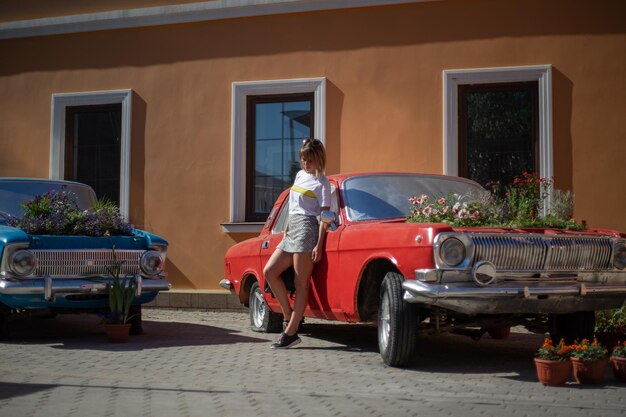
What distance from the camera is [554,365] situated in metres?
5.61

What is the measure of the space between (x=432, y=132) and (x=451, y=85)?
0.67m

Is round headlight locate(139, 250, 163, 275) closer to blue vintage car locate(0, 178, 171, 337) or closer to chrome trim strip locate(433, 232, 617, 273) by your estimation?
blue vintage car locate(0, 178, 171, 337)

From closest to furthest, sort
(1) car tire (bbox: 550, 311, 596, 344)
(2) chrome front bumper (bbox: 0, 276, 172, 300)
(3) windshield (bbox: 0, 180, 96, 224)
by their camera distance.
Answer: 1. (1) car tire (bbox: 550, 311, 596, 344)
2. (2) chrome front bumper (bbox: 0, 276, 172, 300)
3. (3) windshield (bbox: 0, 180, 96, 224)

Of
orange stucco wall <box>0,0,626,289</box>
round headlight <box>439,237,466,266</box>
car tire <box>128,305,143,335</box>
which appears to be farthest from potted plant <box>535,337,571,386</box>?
orange stucco wall <box>0,0,626,289</box>

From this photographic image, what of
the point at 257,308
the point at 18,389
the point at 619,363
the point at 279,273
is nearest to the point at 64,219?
the point at 257,308

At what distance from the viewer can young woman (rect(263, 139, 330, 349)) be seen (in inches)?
281

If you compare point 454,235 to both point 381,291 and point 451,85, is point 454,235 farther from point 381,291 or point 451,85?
point 451,85

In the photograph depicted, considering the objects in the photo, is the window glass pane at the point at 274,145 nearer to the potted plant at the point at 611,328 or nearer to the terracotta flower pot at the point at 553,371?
the potted plant at the point at 611,328

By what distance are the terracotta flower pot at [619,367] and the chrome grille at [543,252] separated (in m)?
0.72

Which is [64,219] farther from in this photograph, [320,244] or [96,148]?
[96,148]

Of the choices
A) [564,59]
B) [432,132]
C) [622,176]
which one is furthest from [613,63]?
[432,132]

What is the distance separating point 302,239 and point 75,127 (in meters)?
7.15

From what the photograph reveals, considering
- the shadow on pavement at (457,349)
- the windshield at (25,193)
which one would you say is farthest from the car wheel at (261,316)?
the windshield at (25,193)

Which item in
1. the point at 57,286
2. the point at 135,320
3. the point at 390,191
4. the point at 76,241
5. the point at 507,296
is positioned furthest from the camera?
the point at 135,320
